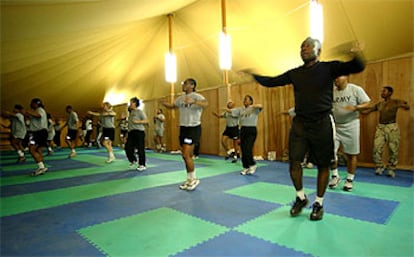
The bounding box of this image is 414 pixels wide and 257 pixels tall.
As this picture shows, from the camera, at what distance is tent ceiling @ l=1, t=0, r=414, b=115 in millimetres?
5402

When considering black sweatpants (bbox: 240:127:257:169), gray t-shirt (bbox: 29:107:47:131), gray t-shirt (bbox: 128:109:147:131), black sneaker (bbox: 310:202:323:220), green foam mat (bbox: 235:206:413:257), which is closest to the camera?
green foam mat (bbox: 235:206:413:257)

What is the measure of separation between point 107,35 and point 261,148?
600 cm

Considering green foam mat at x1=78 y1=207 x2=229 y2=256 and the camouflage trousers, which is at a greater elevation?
the camouflage trousers

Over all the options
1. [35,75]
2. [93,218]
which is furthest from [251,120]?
[35,75]

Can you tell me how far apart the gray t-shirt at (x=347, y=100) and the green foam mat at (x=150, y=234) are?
8.26 feet

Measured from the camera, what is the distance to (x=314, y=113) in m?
2.55

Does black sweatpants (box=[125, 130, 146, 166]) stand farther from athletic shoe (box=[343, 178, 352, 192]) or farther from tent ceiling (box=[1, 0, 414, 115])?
athletic shoe (box=[343, 178, 352, 192])

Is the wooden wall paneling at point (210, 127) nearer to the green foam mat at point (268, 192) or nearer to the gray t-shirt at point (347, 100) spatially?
the green foam mat at point (268, 192)

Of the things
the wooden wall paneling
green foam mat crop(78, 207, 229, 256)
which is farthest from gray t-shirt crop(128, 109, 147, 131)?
the wooden wall paneling

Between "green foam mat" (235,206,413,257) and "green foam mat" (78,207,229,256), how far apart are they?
420 millimetres

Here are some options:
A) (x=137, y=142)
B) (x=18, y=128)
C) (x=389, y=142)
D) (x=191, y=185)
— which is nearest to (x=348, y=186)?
(x=389, y=142)

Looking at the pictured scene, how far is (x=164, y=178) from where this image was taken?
16.6ft

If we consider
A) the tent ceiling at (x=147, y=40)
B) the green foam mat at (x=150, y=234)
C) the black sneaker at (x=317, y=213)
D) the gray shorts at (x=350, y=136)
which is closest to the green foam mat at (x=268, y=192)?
the black sneaker at (x=317, y=213)

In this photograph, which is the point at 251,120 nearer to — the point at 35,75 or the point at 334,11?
the point at 334,11
